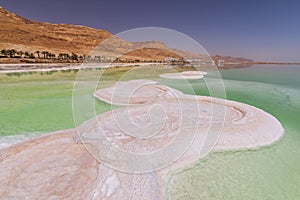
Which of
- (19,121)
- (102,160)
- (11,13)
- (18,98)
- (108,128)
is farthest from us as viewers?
(11,13)

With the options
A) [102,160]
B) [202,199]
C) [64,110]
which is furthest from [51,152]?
[64,110]

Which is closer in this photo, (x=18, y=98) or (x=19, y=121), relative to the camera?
(x=19, y=121)

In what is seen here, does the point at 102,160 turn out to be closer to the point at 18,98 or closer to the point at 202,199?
the point at 202,199

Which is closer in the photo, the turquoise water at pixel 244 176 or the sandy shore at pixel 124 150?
the sandy shore at pixel 124 150

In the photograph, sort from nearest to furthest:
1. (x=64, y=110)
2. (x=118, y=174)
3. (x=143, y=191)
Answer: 1. (x=143, y=191)
2. (x=118, y=174)
3. (x=64, y=110)

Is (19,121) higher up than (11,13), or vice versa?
(11,13)

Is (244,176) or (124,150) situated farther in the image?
(124,150)

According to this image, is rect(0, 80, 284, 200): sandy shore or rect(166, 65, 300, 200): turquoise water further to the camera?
rect(166, 65, 300, 200): turquoise water

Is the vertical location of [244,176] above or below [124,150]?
below
